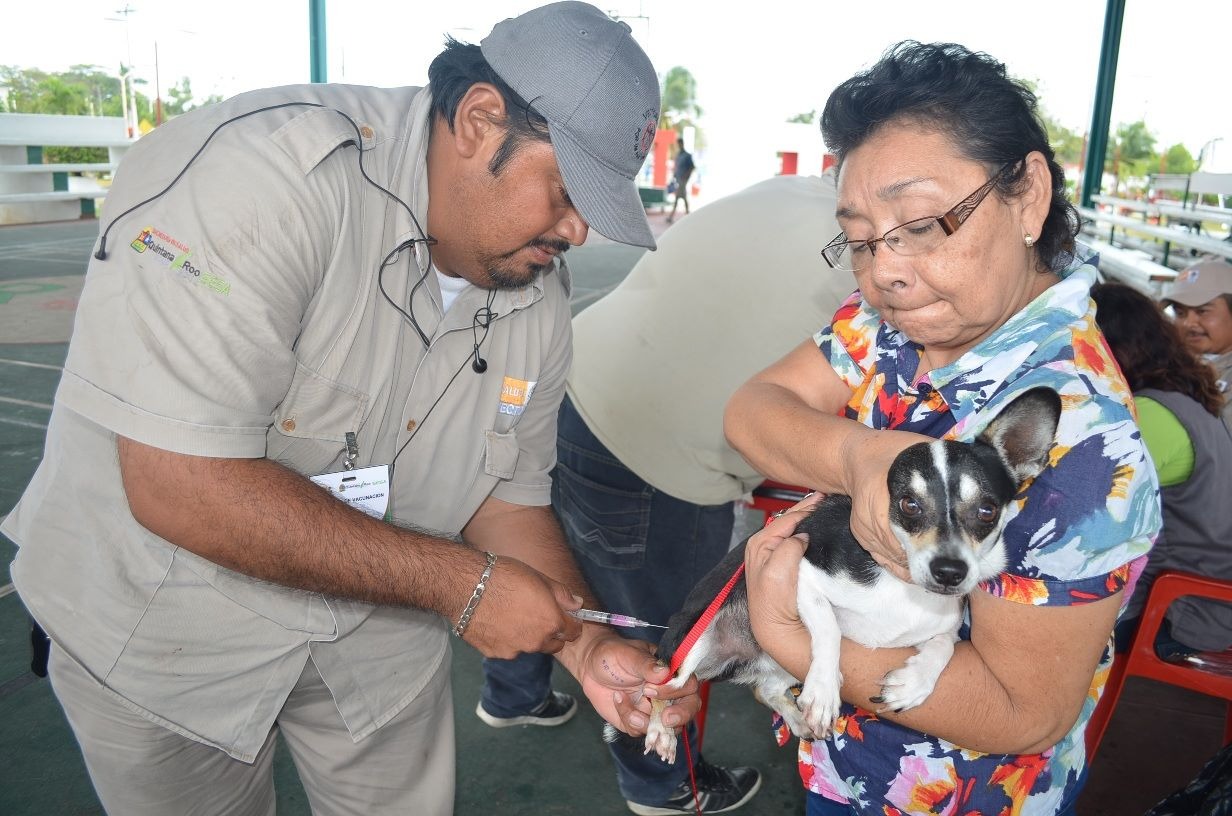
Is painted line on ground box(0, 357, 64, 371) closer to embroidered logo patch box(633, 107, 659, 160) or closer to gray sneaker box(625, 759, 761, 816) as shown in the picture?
gray sneaker box(625, 759, 761, 816)

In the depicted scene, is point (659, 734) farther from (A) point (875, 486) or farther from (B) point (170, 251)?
(B) point (170, 251)

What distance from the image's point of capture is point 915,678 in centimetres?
136

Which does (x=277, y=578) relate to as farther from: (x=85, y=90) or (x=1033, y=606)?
(x=85, y=90)

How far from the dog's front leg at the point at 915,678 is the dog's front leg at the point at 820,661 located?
0.10 meters

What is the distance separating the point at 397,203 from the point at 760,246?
→ 1385 mm

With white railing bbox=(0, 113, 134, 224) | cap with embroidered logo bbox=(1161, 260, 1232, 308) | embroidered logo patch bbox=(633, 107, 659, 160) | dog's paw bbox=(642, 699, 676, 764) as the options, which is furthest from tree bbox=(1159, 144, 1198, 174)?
white railing bbox=(0, 113, 134, 224)

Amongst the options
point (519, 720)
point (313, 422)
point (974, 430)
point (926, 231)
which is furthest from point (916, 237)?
point (519, 720)

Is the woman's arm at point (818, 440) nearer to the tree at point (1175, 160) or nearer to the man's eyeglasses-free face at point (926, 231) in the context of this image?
the man's eyeglasses-free face at point (926, 231)

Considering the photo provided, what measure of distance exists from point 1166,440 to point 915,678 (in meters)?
1.95

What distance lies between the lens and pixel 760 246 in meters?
2.80

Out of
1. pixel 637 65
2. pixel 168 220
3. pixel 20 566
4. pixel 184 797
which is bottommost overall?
pixel 184 797

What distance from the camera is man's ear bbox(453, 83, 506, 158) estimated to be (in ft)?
5.66

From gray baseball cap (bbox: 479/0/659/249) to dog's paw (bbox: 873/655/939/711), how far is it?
0.94 meters

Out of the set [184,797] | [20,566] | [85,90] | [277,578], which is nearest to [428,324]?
[277,578]
